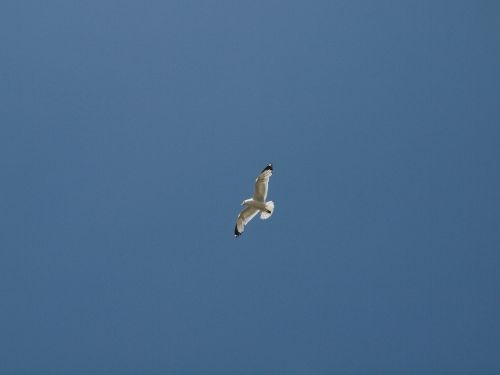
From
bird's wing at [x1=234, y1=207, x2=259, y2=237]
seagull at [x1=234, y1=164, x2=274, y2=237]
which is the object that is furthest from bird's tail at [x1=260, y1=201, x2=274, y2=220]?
bird's wing at [x1=234, y1=207, x2=259, y2=237]

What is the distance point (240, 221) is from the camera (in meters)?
34.5

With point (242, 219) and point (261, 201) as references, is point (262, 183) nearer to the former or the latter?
point (261, 201)

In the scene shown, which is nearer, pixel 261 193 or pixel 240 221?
pixel 261 193

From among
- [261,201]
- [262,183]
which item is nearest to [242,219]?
[261,201]

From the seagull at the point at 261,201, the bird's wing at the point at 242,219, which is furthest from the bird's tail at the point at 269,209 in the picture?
the bird's wing at the point at 242,219

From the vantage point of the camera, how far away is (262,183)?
3170 centimetres

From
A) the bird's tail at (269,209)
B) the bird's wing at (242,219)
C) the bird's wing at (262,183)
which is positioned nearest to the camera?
the bird's wing at (262,183)

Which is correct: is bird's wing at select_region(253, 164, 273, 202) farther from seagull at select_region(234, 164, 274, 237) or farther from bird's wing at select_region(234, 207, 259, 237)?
bird's wing at select_region(234, 207, 259, 237)

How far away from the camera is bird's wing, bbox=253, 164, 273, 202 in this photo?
1235 inches

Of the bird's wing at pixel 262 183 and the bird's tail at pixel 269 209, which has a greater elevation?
the bird's wing at pixel 262 183

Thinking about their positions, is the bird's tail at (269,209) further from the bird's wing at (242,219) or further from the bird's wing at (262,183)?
the bird's wing at (242,219)

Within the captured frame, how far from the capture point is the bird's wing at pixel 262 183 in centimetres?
3138

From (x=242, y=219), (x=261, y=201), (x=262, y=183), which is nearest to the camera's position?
(x=262, y=183)

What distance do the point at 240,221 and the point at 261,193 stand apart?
2.97 meters
